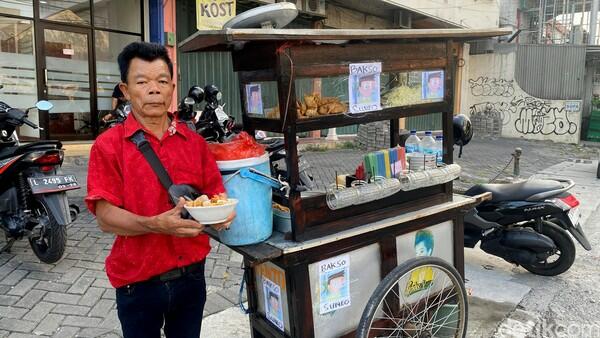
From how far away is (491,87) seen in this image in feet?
62.0

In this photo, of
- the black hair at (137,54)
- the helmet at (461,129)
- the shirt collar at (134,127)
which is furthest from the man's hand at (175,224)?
the helmet at (461,129)

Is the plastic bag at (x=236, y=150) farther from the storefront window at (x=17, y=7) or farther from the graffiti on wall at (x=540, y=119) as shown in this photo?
the graffiti on wall at (x=540, y=119)

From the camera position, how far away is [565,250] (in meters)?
3.97

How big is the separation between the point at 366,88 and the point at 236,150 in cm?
75

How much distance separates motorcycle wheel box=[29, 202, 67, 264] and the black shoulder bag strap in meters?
2.48

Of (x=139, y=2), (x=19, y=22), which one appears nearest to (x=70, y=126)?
(x=19, y=22)

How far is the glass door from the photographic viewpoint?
7809 millimetres

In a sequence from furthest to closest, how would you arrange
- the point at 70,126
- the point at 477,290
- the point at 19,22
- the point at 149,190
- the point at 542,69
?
1. the point at 542,69
2. the point at 70,126
3. the point at 19,22
4. the point at 477,290
5. the point at 149,190

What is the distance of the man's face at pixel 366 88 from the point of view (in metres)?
2.32

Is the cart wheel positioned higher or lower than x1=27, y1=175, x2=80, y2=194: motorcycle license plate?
lower

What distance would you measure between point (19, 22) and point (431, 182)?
7471mm

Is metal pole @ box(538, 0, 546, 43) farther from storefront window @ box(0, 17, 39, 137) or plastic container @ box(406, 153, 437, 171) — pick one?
plastic container @ box(406, 153, 437, 171)

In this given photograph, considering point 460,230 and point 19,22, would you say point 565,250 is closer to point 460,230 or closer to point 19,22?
point 460,230

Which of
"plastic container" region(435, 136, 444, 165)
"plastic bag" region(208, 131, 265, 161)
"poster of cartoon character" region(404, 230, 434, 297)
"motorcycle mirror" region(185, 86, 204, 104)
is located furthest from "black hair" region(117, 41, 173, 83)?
"motorcycle mirror" region(185, 86, 204, 104)
